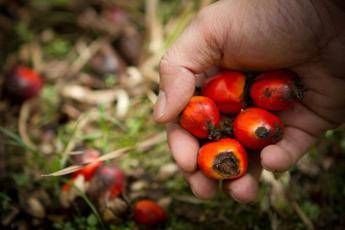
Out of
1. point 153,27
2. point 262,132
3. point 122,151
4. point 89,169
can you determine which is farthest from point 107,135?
point 153,27

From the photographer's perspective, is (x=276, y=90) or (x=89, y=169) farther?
(x=89, y=169)

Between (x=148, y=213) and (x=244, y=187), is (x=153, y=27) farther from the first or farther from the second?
(x=244, y=187)

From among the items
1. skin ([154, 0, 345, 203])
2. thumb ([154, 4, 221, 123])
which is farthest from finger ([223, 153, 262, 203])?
thumb ([154, 4, 221, 123])

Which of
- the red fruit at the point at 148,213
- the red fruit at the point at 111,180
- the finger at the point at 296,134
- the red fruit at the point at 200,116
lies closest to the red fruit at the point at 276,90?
the finger at the point at 296,134

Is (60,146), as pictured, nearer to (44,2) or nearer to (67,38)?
(67,38)

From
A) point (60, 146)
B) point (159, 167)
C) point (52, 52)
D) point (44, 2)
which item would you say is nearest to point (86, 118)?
point (60, 146)

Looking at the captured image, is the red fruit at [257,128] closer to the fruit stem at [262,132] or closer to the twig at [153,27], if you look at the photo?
the fruit stem at [262,132]
